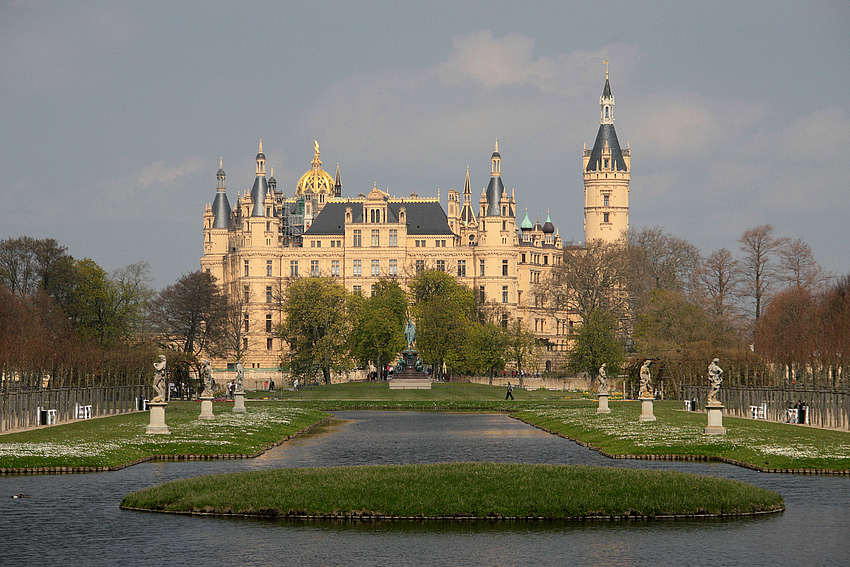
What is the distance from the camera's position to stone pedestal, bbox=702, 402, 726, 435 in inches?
1775

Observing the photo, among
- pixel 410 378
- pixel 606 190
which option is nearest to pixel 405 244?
pixel 606 190

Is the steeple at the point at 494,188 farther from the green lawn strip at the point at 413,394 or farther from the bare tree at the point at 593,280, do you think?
the green lawn strip at the point at 413,394

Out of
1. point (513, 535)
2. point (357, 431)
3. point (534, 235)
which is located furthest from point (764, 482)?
point (534, 235)

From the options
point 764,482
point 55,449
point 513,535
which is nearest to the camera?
point 513,535

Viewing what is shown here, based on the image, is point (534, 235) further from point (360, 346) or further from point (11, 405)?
point (11, 405)

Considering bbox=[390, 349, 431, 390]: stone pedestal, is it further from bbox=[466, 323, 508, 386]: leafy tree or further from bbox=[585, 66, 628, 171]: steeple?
bbox=[585, 66, 628, 171]: steeple

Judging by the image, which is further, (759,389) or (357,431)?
(759,389)

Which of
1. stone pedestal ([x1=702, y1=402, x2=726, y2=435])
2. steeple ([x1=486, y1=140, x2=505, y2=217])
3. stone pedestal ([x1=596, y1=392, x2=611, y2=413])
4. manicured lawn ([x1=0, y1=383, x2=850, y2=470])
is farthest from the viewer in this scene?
steeple ([x1=486, y1=140, x2=505, y2=217])

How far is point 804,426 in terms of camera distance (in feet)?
170

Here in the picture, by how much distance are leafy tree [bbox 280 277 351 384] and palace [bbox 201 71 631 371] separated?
34.5 m

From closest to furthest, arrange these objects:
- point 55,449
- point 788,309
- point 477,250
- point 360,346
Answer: point 55,449
point 788,309
point 360,346
point 477,250

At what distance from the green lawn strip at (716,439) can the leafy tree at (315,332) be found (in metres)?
51.0

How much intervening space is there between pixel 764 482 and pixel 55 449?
23.5 meters

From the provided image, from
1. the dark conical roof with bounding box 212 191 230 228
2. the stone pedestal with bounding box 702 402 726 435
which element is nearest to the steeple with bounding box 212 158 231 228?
the dark conical roof with bounding box 212 191 230 228
